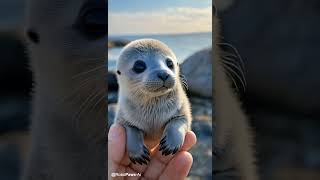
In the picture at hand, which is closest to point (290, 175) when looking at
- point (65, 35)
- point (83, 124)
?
point (83, 124)

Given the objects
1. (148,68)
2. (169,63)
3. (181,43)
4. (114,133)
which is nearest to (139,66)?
(148,68)

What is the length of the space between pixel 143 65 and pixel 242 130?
768 millimetres

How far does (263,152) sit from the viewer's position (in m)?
3.82

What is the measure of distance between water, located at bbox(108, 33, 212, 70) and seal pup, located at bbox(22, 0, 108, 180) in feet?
0.32

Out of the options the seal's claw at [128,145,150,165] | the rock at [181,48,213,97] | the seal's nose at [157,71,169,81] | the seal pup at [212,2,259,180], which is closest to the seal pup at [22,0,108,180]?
the seal's claw at [128,145,150,165]

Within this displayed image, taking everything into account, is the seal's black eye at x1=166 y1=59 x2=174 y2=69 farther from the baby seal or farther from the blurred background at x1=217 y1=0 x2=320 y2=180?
the blurred background at x1=217 y1=0 x2=320 y2=180

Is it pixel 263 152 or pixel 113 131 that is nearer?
pixel 113 131

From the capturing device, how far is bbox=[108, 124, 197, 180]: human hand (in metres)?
3.54

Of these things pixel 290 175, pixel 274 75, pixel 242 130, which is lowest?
pixel 290 175

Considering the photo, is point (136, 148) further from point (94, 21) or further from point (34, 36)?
point (34, 36)

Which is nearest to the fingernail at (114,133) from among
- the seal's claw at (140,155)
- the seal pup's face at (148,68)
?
the seal's claw at (140,155)

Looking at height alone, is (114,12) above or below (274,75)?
above

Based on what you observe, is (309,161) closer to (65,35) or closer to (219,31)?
(219,31)

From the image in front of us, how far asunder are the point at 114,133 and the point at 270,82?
1.03 metres
